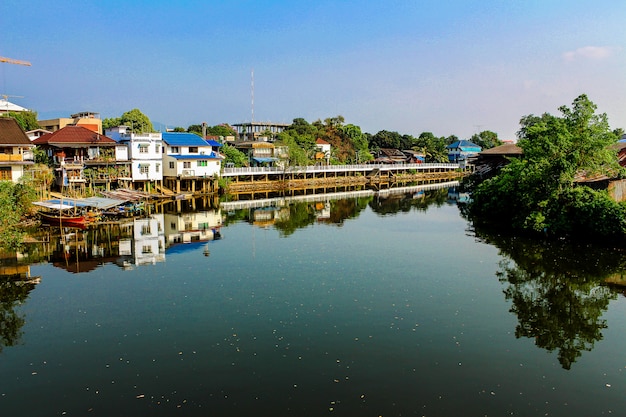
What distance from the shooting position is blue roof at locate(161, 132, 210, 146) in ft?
168

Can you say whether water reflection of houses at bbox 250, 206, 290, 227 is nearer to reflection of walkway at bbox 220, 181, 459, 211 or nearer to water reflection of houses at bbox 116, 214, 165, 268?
reflection of walkway at bbox 220, 181, 459, 211

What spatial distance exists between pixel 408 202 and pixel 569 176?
2373cm

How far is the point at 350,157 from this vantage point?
89.9 meters

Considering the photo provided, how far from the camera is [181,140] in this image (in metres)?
52.1

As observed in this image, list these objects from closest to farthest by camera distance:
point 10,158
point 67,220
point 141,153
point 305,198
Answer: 1. point 67,220
2. point 10,158
3. point 141,153
4. point 305,198

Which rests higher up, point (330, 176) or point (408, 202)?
point (330, 176)

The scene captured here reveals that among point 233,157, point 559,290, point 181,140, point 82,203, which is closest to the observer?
point 559,290

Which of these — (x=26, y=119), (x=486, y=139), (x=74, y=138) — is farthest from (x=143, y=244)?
(x=486, y=139)

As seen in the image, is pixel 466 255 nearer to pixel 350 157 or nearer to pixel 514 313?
pixel 514 313

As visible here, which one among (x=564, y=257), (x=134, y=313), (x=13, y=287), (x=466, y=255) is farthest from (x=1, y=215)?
(x=564, y=257)

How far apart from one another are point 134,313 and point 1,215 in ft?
41.0

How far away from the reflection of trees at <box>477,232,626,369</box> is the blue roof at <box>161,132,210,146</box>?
34920 millimetres

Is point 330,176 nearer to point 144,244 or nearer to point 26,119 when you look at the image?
point 26,119

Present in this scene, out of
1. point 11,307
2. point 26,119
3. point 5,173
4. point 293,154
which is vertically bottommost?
point 11,307
